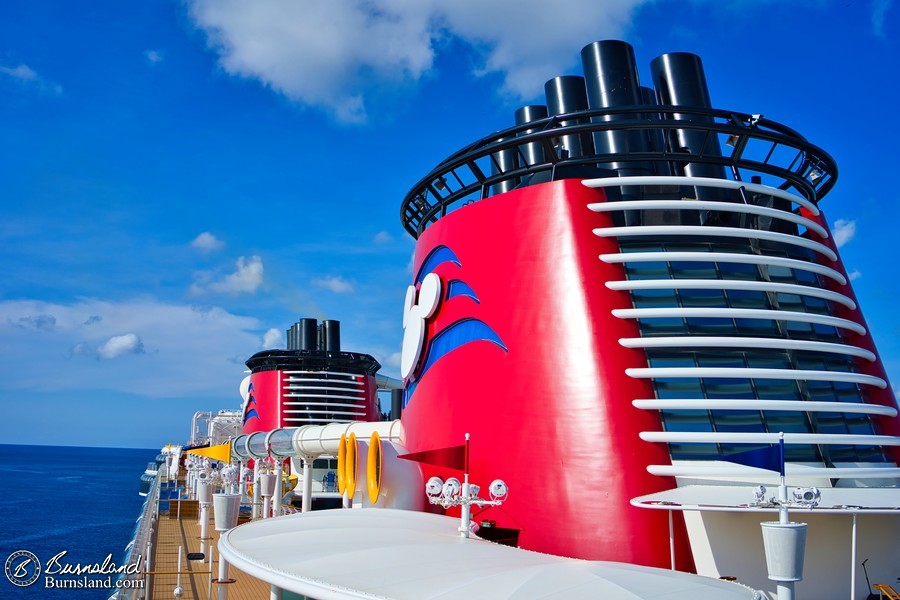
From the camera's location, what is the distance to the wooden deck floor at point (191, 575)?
1839 centimetres

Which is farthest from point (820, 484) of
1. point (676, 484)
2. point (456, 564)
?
point (456, 564)

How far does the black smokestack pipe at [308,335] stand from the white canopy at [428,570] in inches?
1832

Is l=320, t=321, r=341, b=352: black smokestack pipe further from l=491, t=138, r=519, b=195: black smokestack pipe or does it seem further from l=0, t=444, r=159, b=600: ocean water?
l=491, t=138, r=519, b=195: black smokestack pipe

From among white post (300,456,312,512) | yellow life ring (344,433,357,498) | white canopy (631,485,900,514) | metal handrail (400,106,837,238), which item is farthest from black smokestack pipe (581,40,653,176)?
white post (300,456,312,512)

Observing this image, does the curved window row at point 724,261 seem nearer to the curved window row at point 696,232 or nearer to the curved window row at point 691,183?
the curved window row at point 696,232

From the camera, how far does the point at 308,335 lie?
61000 millimetres

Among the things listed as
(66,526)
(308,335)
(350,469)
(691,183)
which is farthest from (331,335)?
(691,183)

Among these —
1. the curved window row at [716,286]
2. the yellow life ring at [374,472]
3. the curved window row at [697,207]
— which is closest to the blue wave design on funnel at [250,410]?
the yellow life ring at [374,472]

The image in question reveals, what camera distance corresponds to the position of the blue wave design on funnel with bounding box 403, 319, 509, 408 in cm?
1961

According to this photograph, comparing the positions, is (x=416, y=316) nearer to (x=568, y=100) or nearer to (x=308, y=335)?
(x=568, y=100)

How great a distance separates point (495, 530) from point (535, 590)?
7852mm

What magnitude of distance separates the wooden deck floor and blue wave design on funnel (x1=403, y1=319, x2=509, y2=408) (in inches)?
313

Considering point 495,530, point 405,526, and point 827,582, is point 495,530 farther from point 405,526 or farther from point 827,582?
point 827,582

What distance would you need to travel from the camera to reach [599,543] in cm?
1540
